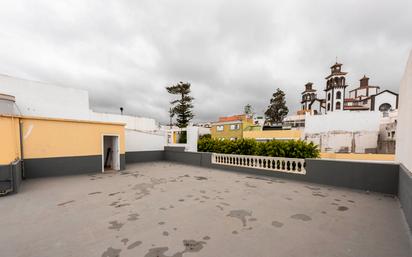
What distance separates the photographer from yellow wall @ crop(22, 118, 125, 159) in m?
6.40

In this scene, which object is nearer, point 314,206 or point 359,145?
point 314,206

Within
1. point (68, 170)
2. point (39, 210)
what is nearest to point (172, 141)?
point (68, 170)

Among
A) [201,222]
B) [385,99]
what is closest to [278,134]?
[201,222]

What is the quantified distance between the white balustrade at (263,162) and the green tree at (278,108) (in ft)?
94.5

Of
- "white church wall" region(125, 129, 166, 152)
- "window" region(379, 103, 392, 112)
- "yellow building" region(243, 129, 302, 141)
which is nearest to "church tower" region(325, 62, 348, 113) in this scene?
"window" region(379, 103, 392, 112)

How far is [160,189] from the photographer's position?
17.1 ft

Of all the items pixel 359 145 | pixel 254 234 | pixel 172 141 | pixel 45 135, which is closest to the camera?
pixel 254 234

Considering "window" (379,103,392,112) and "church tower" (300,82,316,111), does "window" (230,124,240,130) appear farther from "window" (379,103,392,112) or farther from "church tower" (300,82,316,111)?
"church tower" (300,82,316,111)

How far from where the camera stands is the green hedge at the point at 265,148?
245 inches

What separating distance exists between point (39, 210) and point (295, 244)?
17.1ft

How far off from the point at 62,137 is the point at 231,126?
887 inches

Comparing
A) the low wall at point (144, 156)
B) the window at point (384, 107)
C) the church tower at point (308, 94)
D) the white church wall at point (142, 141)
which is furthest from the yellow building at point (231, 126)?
the church tower at point (308, 94)

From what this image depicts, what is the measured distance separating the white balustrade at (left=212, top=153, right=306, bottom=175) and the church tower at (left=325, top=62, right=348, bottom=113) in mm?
39637

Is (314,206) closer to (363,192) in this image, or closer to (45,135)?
(363,192)
